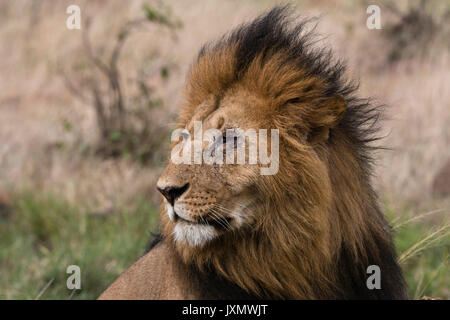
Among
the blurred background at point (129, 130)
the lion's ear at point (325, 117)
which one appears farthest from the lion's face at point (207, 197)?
the blurred background at point (129, 130)

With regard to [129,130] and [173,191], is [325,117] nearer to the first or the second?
[173,191]

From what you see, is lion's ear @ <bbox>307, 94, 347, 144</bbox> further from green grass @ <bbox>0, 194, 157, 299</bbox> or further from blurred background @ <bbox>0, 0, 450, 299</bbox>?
green grass @ <bbox>0, 194, 157, 299</bbox>

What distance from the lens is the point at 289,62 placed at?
3.29 meters

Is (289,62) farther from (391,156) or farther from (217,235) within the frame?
(391,156)

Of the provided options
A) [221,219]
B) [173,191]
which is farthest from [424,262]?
[173,191]

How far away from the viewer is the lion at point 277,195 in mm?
3045

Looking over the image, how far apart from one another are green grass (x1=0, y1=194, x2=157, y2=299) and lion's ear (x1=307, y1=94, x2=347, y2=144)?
10.2 ft

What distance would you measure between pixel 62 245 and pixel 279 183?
3966 mm

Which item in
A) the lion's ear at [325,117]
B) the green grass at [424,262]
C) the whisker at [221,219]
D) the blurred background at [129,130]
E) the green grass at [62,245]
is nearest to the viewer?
the whisker at [221,219]

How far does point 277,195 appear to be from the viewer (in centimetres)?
306

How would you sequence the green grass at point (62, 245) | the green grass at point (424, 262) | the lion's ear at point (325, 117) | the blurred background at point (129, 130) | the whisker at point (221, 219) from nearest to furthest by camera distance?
the whisker at point (221, 219) → the lion's ear at point (325, 117) → the green grass at point (424, 262) → the green grass at point (62, 245) → the blurred background at point (129, 130)

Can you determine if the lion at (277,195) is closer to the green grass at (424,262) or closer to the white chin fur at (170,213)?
the white chin fur at (170,213)

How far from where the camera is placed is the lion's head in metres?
3.04

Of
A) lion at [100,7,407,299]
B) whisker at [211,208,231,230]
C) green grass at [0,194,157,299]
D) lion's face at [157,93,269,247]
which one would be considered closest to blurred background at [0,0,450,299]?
green grass at [0,194,157,299]
